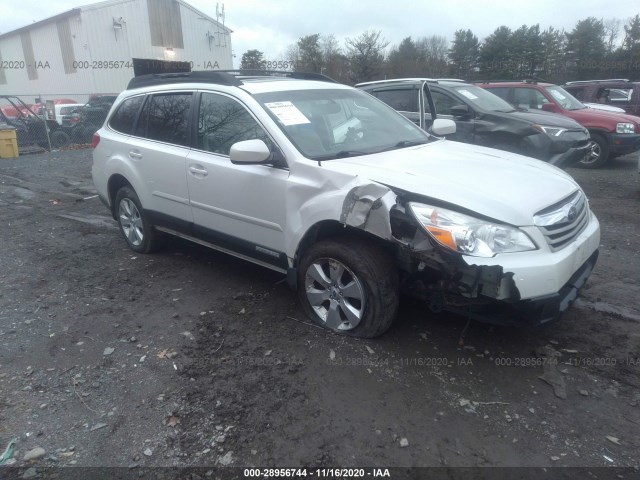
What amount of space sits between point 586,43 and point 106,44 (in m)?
36.5

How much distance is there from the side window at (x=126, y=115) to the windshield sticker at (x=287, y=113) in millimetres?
1992

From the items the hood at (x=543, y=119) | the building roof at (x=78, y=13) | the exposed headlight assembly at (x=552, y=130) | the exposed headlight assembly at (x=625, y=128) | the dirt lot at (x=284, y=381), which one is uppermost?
the building roof at (x=78, y=13)

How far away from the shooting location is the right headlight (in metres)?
2.82

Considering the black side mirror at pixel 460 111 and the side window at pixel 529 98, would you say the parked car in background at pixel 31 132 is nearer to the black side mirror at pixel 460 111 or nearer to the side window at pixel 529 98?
the black side mirror at pixel 460 111

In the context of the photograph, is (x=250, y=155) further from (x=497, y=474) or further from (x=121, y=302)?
(x=497, y=474)

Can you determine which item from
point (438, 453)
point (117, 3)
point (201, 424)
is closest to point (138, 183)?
point (201, 424)

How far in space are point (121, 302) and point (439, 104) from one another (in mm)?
5923

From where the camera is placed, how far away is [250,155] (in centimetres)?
346

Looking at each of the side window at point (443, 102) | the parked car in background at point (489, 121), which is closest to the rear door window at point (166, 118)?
the parked car in background at point (489, 121)

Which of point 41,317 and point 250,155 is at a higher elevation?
point 250,155

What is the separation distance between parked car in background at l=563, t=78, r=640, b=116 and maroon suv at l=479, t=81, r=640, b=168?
133 inches

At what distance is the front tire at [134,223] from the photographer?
519 cm

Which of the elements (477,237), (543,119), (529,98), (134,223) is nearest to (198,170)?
(134,223)

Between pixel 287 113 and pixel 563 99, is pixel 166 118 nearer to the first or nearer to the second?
pixel 287 113
